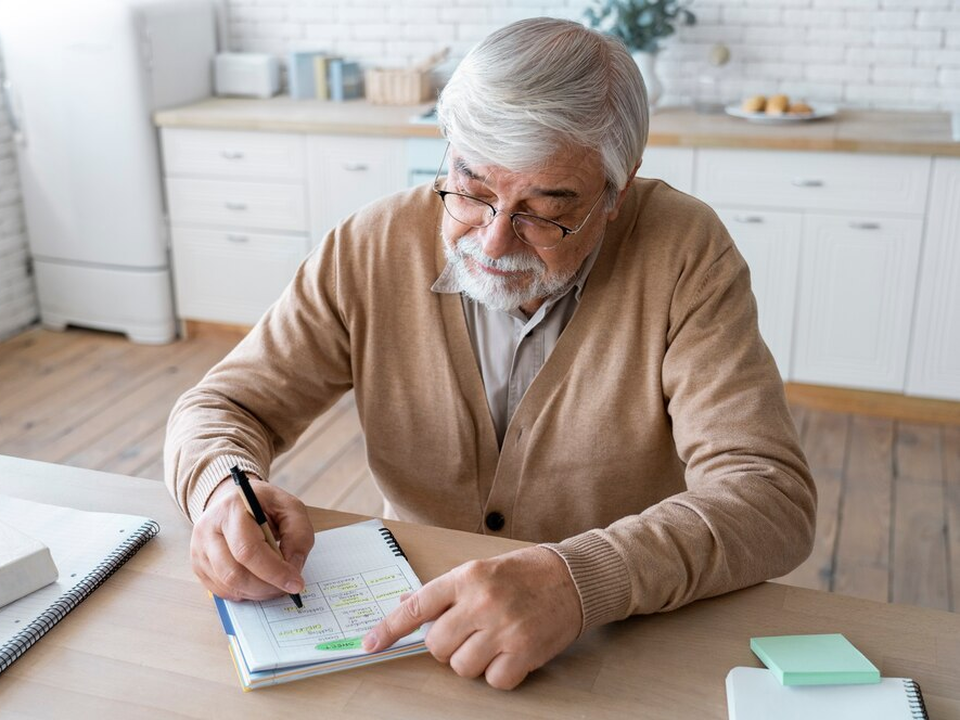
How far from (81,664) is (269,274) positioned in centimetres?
304

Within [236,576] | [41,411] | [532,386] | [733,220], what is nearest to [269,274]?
[41,411]

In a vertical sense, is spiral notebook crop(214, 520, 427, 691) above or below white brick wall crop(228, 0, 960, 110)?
below

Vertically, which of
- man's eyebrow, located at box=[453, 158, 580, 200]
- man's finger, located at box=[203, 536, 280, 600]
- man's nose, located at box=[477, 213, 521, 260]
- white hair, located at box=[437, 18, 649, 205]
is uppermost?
white hair, located at box=[437, 18, 649, 205]

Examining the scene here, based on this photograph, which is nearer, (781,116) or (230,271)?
(781,116)

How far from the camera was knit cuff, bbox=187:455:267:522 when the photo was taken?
133 centimetres

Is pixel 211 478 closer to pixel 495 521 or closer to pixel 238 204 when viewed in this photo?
pixel 495 521

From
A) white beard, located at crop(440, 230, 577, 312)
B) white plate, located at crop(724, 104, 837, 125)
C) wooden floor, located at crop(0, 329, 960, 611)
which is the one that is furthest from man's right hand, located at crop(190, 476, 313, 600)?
white plate, located at crop(724, 104, 837, 125)

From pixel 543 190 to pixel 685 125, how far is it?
7.44 ft

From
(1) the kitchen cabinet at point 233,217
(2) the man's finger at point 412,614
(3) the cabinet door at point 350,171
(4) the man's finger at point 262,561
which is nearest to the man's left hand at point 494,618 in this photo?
(2) the man's finger at point 412,614

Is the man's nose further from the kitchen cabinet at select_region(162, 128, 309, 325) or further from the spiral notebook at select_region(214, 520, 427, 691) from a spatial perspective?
the kitchen cabinet at select_region(162, 128, 309, 325)

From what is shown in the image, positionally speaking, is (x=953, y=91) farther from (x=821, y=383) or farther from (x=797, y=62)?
(x=821, y=383)

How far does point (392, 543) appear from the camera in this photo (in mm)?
1315

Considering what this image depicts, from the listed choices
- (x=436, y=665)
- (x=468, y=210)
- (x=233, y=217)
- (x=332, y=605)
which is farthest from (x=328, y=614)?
(x=233, y=217)

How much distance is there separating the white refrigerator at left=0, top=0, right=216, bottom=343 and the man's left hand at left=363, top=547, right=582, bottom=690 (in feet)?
10.7
